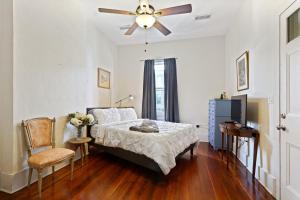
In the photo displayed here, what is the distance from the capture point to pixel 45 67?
8.88 feet

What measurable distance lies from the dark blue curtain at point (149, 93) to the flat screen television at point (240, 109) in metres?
2.56

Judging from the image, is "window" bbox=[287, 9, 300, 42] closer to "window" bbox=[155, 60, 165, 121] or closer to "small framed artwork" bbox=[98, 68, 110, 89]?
"window" bbox=[155, 60, 165, 121]

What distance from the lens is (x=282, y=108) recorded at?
1995 millimetres

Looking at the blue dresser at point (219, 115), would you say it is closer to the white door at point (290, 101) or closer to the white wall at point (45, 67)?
the white door at point (290, 101)

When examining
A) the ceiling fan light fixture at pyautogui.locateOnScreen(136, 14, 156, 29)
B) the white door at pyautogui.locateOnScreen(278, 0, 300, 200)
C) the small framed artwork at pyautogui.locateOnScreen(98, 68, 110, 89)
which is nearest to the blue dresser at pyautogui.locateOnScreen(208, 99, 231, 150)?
the white door at pyautogui.locateOnScreen(278, 0, 300, 200)

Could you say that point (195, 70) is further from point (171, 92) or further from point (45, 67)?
point (45, 67)

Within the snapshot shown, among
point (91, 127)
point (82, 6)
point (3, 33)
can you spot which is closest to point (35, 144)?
point (91, 127)

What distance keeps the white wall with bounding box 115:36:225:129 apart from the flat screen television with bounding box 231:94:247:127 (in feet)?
5.88

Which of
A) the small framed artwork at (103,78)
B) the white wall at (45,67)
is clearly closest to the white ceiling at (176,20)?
the white wall at (45,67)

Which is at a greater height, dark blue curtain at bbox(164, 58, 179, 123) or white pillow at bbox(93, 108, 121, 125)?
dark blue curtain at bbox(164, 58, 179, 123)

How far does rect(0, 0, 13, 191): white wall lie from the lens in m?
2.22

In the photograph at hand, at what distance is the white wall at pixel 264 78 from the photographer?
216 centimetres

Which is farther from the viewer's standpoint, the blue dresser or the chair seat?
the blue dresser

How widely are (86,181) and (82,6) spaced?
3317 mm
